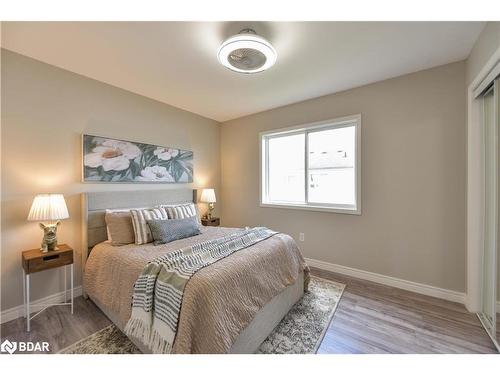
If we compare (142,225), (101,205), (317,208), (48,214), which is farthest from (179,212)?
(317,208)

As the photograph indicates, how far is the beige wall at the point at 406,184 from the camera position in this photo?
2227mm

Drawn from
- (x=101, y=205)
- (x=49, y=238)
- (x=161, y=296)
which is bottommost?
(x=161, y=296)

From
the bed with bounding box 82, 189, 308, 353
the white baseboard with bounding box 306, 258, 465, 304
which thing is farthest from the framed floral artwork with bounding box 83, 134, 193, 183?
the white baseboard with bounding box 306, 258, 465, 304

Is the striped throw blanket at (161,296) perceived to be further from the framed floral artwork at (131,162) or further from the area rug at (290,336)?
the framed floral artwork at (131,162)

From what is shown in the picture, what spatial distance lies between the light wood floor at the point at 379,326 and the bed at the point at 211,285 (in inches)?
10.9

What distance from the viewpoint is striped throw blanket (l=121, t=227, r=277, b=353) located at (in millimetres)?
1297

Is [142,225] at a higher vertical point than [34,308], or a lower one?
higher

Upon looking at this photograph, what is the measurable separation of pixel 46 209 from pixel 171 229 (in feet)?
3.65

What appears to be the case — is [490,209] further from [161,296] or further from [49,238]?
[49,238]

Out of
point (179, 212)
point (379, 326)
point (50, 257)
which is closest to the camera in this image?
point (379, 326)

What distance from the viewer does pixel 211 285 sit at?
51.2 inches

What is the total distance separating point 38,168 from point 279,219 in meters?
3.11

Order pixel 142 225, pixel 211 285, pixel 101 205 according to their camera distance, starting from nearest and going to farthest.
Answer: pixel 211 285 < pixel 142 225 < pixel 101 205
